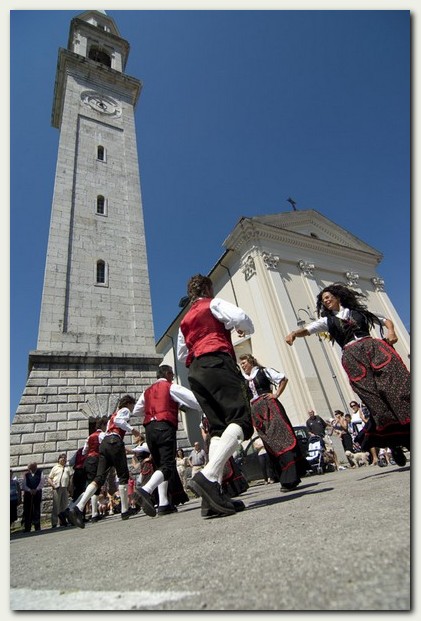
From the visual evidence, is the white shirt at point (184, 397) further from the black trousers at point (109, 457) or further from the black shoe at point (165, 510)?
the black trousers at point (109, 457)

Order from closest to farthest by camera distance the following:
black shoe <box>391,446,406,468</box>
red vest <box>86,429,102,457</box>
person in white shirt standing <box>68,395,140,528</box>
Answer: black shoe <box>391,446,406,468</box>
person in white shirt standing <box>68,395,140,528</box>
red vest <box>86,429,102,457</box>

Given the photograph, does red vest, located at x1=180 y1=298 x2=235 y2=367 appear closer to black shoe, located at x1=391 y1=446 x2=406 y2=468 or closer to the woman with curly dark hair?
the woman with curly dark hair

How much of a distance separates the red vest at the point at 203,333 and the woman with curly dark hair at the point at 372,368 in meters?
1.06

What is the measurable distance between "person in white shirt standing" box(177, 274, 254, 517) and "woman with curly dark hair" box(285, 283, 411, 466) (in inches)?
42.7

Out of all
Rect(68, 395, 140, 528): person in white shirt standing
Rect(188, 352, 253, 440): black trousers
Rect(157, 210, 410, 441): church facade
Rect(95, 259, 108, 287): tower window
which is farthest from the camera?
Rect(157, 210, 410, 441): church facade

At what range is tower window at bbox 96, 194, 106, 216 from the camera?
1627 centimetres

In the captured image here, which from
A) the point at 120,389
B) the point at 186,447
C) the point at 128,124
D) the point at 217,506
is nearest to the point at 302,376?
the point at 186,447

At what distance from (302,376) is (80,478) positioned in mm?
10553

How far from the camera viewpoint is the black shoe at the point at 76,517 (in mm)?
4874

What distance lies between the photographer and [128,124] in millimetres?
20547

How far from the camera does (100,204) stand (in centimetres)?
1661

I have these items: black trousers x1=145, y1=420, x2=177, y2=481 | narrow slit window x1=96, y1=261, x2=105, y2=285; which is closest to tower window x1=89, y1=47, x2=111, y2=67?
narrow slit window x1=96, y1=261, x2=105, y2=285

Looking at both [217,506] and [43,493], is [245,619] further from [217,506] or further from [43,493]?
[43,493]

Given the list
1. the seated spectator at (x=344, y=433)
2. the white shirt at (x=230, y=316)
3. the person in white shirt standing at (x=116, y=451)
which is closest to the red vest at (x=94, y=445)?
the person in white shirt standing at (x=116, y=451)
